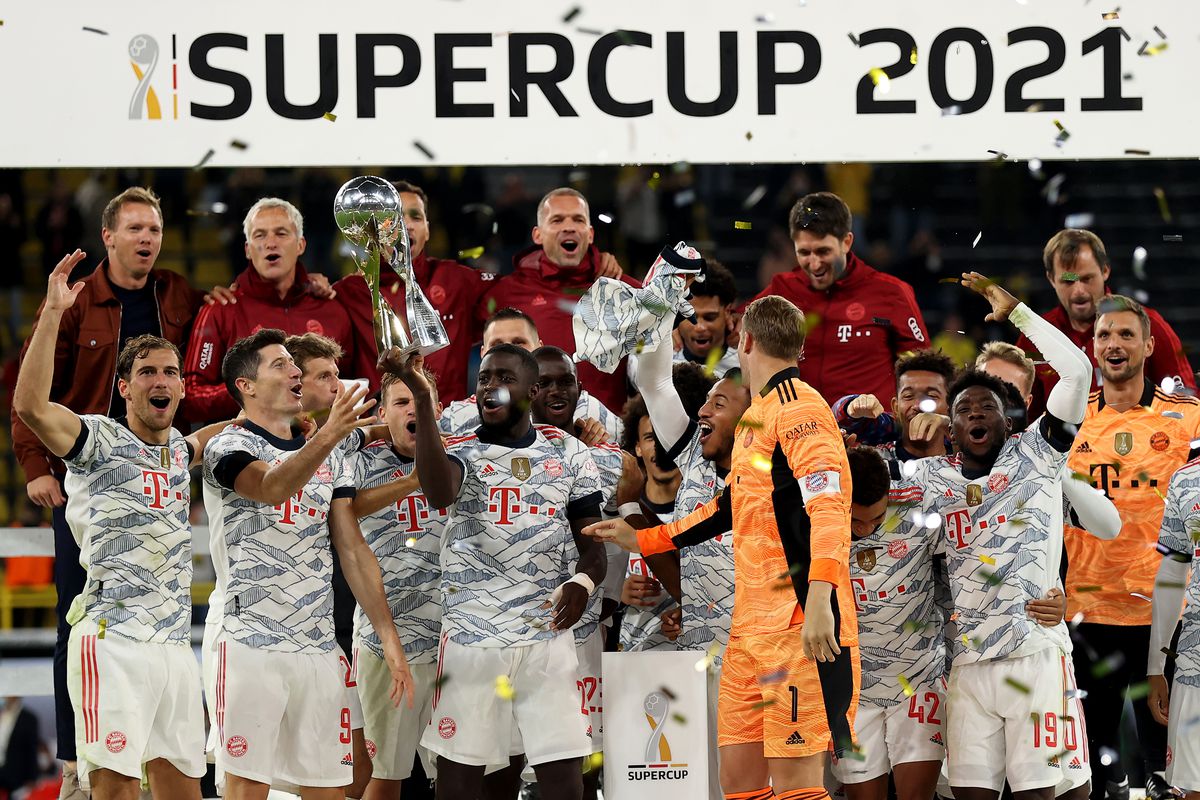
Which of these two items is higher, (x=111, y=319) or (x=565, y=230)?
(x=565, y=230)

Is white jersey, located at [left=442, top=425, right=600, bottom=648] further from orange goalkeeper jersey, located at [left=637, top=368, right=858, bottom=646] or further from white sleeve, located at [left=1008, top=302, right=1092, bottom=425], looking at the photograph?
white sleeve, located at [left=1008, top=302, right=1092, bottom=425]

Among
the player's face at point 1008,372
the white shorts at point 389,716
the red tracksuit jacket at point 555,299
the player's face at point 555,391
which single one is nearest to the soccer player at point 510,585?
the player's face at point 555,391

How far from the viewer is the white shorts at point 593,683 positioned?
606cm

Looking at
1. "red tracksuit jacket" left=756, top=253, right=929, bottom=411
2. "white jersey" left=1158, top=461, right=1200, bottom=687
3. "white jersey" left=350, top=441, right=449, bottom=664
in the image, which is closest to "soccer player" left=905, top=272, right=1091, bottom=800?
"white jersey" left=1158, top=461, right=1200, bottom=687

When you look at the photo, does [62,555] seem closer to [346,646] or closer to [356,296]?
[346,646]

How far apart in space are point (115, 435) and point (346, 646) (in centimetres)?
140

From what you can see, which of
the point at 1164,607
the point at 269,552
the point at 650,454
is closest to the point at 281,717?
the point at 269,552

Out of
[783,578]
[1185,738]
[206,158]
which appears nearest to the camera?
[783,578]

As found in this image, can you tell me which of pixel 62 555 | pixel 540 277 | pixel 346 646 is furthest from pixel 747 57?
pixel 62 555

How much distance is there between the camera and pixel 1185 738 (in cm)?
608

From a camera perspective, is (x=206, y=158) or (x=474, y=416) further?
(x=206, y=158)

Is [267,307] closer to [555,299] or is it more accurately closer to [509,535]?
[555,299]

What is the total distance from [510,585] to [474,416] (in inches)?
33.1

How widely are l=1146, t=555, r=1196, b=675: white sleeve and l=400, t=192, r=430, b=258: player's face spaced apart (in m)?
3.53
